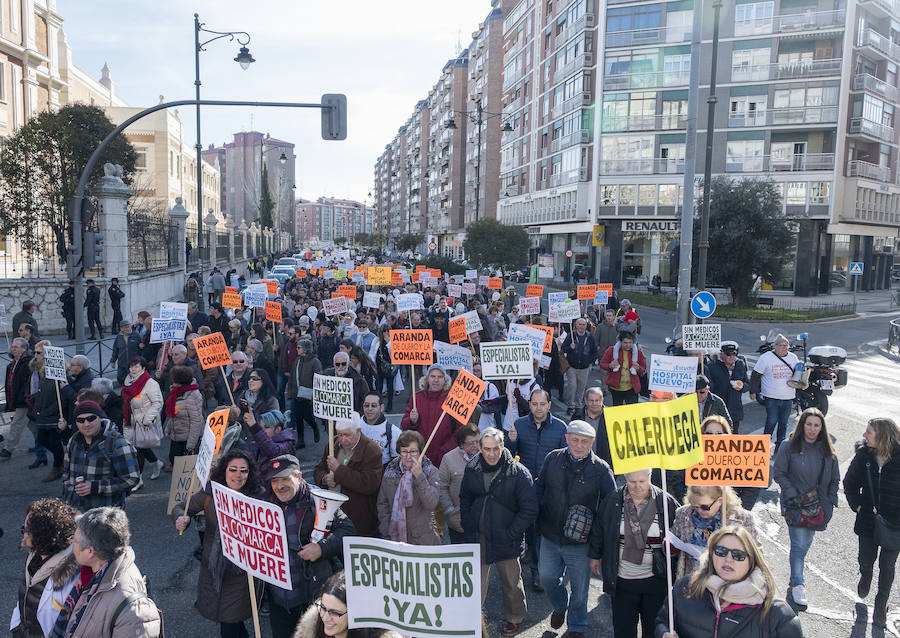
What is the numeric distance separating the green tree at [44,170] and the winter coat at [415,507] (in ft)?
65.2

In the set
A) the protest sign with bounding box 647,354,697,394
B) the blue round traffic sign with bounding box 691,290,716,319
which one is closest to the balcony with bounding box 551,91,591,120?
the blue round traffic sign with bounding box 691,290,716,319

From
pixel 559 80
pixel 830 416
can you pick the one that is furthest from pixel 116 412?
pixel 559 80

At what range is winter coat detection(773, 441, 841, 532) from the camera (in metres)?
5.82

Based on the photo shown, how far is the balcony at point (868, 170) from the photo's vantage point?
43.4m

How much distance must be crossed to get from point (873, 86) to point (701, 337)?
42188 mm

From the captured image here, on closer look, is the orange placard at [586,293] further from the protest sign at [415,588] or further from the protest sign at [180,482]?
the protest sign at [415,588]

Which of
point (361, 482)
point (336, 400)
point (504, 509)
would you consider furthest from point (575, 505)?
point (336, 400)

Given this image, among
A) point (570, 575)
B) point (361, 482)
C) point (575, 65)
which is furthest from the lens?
point (575, 65)

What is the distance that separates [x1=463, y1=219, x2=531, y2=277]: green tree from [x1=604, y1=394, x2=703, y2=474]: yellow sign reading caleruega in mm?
33715

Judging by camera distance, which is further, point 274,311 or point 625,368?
point 274,311

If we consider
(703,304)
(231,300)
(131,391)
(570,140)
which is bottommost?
(131,391)

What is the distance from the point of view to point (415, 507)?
5.52 metres

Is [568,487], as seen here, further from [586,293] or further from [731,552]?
[586,293]

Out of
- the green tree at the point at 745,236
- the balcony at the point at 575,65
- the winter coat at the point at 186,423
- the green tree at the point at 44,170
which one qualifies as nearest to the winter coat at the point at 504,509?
the winter coat at the point at 186,423
